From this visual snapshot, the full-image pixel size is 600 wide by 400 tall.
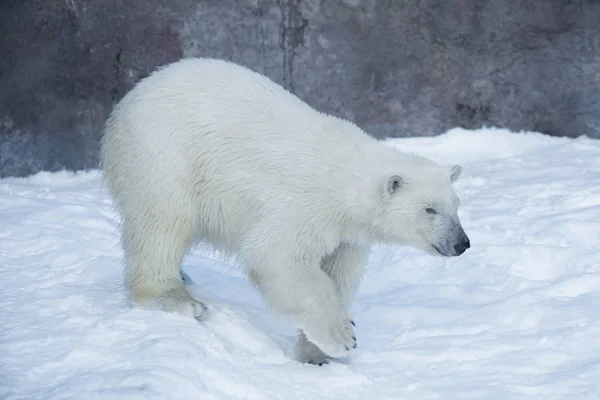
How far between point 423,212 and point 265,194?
28.8 inches

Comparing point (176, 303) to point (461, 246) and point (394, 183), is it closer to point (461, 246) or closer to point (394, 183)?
point (394, 183)

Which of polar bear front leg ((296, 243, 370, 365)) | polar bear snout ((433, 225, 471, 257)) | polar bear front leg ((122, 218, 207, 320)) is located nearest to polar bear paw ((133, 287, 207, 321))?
polar bear front leg ((122, 218, 207, 320))

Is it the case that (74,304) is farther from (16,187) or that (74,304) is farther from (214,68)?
(16,187)

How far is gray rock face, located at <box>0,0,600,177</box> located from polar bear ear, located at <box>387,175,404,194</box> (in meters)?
3.53

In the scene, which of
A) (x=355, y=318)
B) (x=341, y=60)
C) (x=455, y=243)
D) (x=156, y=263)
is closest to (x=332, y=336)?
(x=455, y=243)

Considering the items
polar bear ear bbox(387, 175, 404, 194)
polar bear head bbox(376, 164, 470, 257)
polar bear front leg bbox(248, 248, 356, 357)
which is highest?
polar bear ear bbox(387, 175, 404, 194)

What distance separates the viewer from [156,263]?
4.38 m

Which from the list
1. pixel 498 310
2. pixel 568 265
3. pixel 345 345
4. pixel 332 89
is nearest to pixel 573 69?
pixel 332 89

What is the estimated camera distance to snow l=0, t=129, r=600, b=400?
3652mm

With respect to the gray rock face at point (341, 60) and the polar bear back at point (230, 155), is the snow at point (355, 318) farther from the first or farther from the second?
the gray rock face at point (341, 60)

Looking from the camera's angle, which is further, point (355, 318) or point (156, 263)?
point (355, 318)

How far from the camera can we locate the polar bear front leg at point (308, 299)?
3.89m

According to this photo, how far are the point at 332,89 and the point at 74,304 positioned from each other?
12.1 feet

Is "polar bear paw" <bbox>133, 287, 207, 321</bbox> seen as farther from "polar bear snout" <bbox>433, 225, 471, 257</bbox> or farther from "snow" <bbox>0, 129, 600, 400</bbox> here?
"polar bear snout" <bbox>433, 225, 471, 257</bbox>
